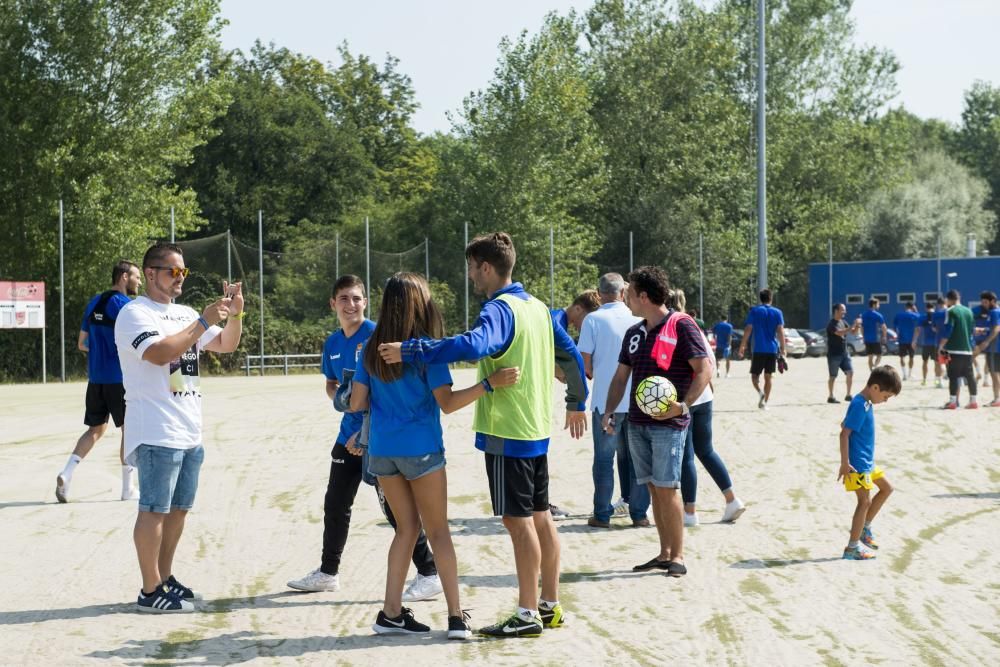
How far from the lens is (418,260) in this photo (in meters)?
36.8

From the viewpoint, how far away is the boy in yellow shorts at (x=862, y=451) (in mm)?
7316

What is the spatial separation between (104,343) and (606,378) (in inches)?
163

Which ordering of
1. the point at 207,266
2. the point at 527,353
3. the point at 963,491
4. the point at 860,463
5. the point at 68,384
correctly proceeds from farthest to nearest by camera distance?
the point at 207,266
the point at 68,384
the point at 963,491
the point at 860,463
the point at 527,353

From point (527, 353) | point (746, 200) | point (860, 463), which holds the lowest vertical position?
point (860, 463)

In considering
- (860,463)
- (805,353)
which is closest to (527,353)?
(860,463)

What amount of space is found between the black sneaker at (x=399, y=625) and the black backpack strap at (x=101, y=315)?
4717 mm

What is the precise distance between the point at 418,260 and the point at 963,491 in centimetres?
2766

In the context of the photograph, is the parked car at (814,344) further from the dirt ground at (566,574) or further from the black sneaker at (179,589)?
the black sneaker at (179,589)

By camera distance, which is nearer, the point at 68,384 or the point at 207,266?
the point at 68,384

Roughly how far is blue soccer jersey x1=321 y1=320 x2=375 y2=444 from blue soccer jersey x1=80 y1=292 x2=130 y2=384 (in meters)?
3.46

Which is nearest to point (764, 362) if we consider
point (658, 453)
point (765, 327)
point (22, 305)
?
point (765, 327)

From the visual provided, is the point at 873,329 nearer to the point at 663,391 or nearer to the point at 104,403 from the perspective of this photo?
the point at 104,403

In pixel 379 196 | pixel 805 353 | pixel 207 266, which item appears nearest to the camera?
pixel 207 266

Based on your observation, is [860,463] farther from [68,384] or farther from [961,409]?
[68,384]
